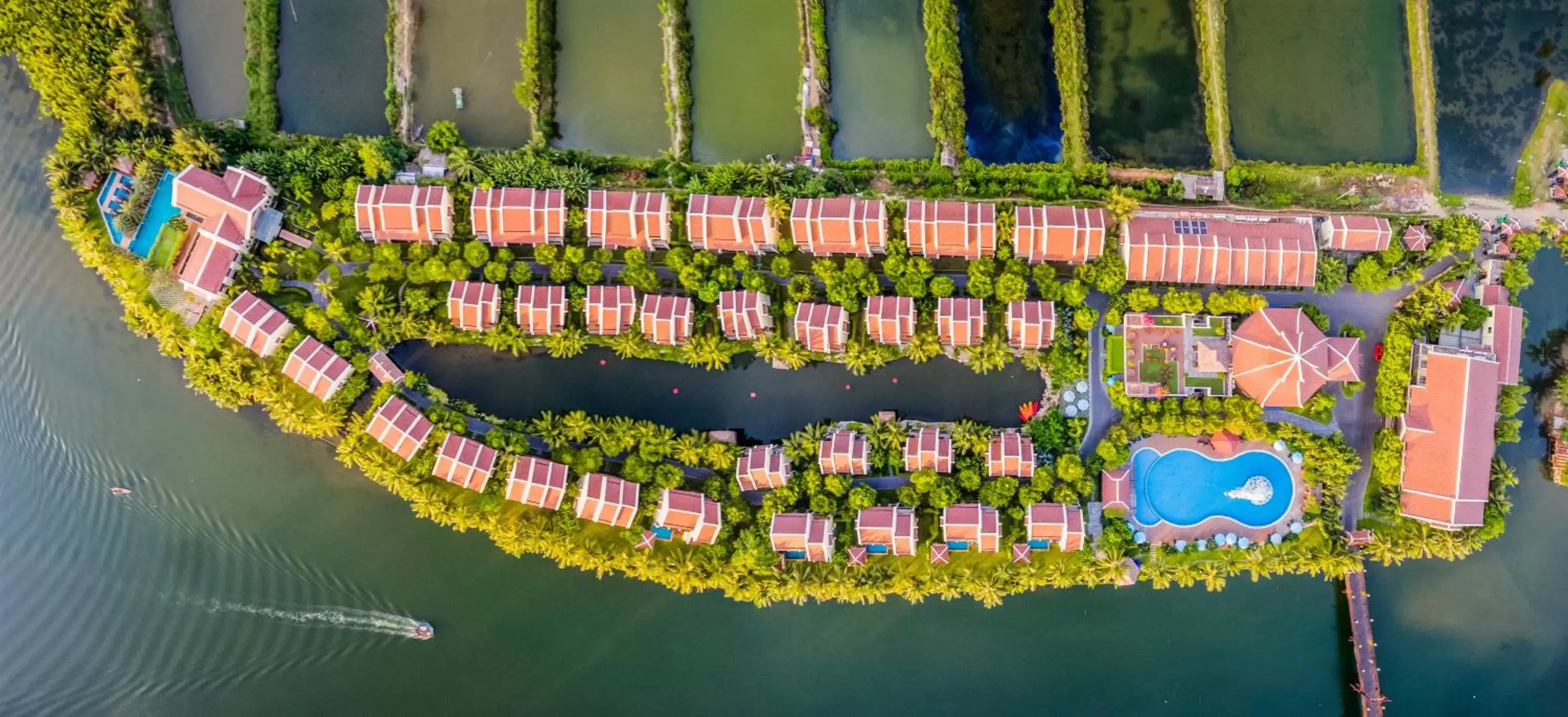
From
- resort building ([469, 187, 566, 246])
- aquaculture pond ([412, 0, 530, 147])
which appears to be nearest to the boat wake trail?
resort building ([469, 187, 566, 246])

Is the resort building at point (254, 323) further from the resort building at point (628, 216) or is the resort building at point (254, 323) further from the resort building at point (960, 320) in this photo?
the resort building at point (960, 320)

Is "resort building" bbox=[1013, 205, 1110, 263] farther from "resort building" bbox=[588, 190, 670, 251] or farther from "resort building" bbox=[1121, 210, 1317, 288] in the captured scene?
"resort building" bbox=[588, 190, 670, 251]

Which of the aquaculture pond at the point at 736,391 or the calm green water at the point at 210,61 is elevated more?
the calm green water at the point at 210,61

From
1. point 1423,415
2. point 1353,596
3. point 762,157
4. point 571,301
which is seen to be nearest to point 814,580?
point 571,301

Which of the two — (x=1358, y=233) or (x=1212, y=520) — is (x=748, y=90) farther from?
(x=1212, y=520)

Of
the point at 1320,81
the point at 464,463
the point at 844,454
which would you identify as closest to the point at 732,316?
the point at 844,454

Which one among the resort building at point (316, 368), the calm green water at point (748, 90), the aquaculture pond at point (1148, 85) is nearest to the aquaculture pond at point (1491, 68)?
the aquaculture pond at point (1148, 85)
